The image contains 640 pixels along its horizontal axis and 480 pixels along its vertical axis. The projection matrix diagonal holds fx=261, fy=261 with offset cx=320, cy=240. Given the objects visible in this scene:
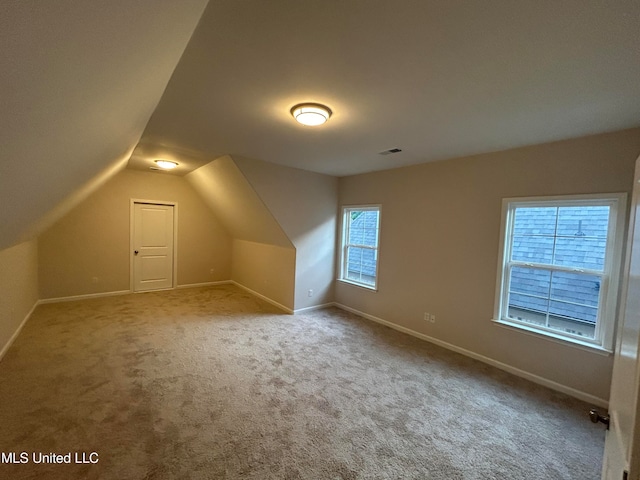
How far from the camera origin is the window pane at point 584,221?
95.8 inches

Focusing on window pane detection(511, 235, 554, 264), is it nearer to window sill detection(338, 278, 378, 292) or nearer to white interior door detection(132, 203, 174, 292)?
window sill detection(338, 278, 378, 292)

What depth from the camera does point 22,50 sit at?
28.2 inches

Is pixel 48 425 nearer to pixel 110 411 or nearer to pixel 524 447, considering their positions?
pixel 110 411

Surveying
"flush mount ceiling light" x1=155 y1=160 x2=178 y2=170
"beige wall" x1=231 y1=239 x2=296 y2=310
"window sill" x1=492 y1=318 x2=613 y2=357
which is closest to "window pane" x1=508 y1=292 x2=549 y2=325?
"window sill" x1=492 y1=318 x2=613 y2=357

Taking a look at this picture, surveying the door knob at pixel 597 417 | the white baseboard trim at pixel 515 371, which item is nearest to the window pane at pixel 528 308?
the white baseboard trim at pixel 515 371

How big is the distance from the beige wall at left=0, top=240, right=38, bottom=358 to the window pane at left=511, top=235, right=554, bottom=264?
18.3 feet

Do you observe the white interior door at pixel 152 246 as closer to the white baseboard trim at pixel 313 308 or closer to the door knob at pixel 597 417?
the white baseboard trim at pixel 313 308

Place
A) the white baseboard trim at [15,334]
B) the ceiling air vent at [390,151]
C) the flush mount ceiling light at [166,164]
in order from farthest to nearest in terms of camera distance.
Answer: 1. the flush mount ceiling light at [166,164]
2. the ceiling air vent at [390,151]
3. the white baseboard trim at [15,334]

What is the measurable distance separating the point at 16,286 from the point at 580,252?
640 cm

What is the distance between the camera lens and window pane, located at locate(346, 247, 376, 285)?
451 centimetres

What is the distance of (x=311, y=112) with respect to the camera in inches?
80.0

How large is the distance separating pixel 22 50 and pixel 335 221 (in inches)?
173

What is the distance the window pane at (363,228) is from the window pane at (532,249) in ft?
6.33

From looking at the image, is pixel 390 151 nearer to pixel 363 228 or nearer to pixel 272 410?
pixel 363 228
